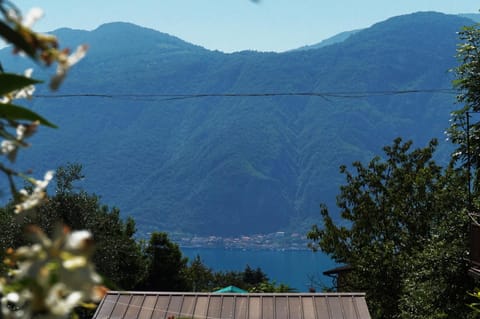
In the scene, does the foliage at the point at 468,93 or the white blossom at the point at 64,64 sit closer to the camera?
the white blossom at the point at 64,64

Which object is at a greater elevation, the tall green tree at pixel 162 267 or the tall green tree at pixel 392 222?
the tall green tree at pixel 392 222

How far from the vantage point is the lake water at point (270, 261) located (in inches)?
5133

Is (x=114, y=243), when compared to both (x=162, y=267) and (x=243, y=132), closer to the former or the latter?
(x=162, y=267)

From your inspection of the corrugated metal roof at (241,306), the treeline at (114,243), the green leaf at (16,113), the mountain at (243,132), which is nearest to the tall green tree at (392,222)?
the treeline at (114,243)

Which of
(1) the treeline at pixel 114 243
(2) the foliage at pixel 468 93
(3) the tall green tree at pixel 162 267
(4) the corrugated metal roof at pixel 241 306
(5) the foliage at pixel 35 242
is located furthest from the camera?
(3) the tall green tree at pixel 162 267

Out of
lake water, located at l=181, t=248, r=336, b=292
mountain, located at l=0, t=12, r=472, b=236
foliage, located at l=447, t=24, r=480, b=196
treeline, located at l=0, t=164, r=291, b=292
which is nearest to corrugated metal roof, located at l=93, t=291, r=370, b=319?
treeline, located at l=0, t=164, r=291, b=292

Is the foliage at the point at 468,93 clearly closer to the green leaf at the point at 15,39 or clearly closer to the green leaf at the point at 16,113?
the green leaf at the point at 16,113

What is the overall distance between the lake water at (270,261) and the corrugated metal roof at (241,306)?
113599mm

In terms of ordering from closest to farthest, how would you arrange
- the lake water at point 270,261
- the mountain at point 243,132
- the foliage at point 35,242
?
the foliage at point 35,242, the lake water at point 270,261, the mountain at point 243,132

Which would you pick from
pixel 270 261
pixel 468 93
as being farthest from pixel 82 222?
pixel 270 261

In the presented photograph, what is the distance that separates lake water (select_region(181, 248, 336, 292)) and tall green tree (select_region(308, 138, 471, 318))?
100983mm

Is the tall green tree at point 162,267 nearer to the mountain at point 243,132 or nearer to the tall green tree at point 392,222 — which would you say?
the tall green tree at point 392,222

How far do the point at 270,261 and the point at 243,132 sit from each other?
34.9 m

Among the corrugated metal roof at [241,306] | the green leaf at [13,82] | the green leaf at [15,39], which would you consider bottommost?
the corrugated metal roof at [241,306]
